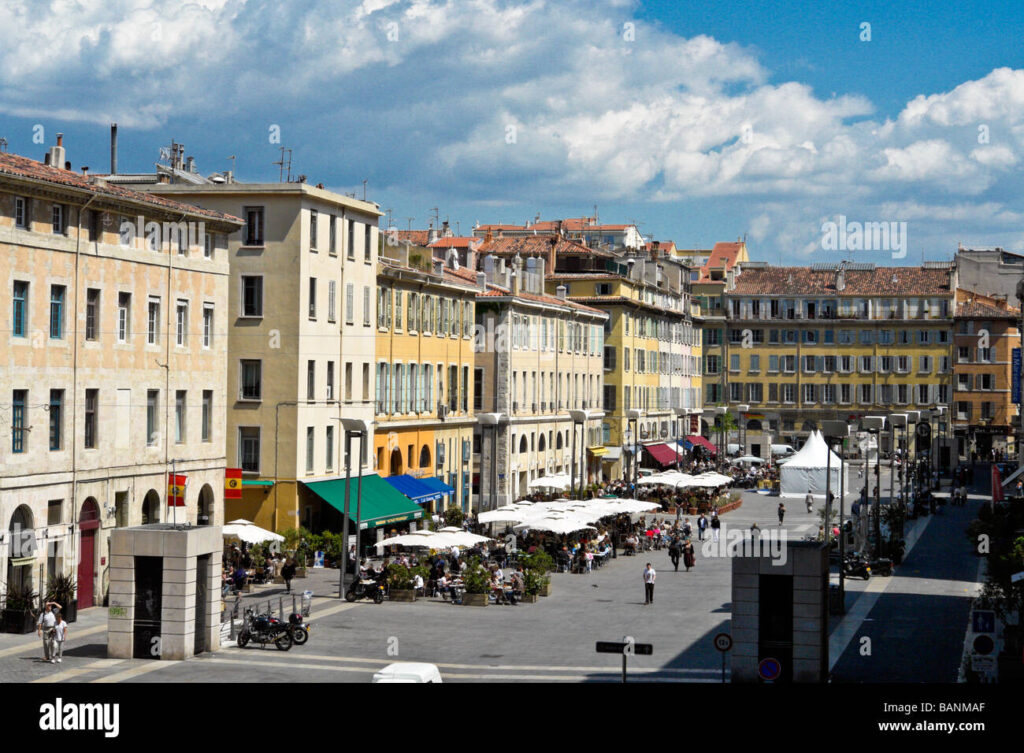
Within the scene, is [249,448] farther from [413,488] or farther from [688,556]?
[688,556]

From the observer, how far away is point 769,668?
3020cm

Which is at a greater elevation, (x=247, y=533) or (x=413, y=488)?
(x=413, y=488)

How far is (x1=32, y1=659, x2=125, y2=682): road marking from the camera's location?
32312 mm

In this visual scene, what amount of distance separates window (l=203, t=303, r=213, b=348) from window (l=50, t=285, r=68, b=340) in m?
8.77

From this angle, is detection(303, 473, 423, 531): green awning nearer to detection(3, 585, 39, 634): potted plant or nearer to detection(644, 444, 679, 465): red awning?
detection(3, 585, 39, 634): potted plant

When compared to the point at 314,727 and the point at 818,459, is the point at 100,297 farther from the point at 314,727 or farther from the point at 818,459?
the point at 818,459

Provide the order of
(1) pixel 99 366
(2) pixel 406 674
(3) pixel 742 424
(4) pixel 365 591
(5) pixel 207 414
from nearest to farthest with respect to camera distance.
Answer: (2) pixel 406 674 → (1) pixel 99 366 → (4) pixel 365 591 → (5) pixel 207 414 → (3) pixel 742 424

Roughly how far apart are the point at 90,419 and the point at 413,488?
24.4 metres

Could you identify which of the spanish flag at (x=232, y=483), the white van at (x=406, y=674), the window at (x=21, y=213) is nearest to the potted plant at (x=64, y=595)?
the window at (x=21, y=213)

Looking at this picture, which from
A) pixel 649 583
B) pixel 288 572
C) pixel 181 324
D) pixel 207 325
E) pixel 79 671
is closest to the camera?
pixel 79 671

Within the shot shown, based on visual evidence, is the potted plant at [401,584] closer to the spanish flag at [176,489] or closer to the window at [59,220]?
the spanish flag at [176,489]

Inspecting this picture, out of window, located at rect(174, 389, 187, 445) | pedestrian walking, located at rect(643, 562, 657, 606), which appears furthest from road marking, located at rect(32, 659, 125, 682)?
pedestrian walking, located at rect(643, 562, 657, 606)

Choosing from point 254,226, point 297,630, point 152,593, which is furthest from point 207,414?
point 152,593

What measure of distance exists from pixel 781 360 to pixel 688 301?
13067 mm
